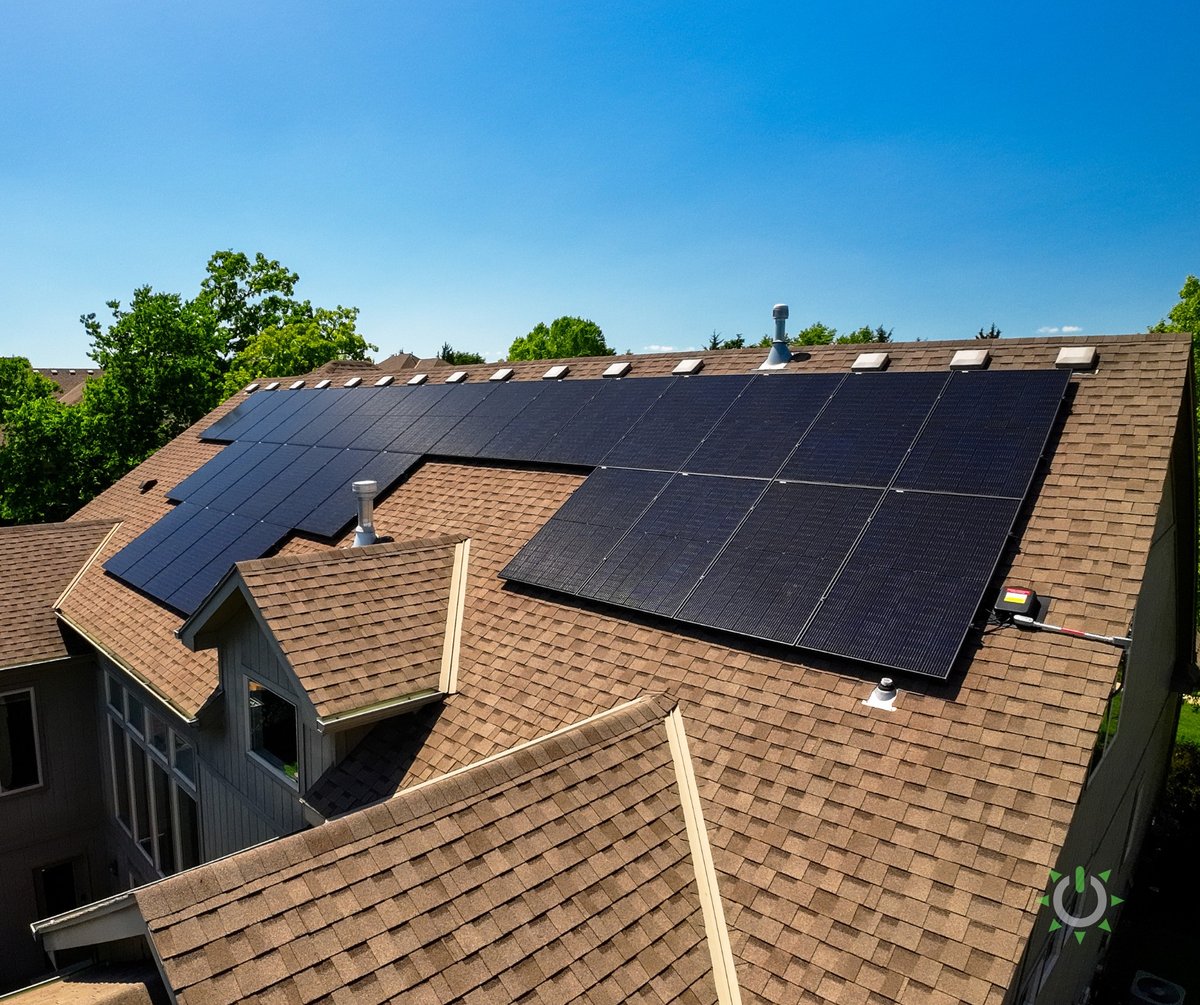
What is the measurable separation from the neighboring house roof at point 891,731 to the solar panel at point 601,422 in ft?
7.90

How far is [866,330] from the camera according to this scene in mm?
92562

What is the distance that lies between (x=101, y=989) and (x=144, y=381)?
33.5 metres

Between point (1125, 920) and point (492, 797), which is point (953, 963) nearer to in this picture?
point (492, 797)

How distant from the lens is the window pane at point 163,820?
11.9 m

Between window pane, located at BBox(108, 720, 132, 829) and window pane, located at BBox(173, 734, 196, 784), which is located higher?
window pane, located at BBox(173, 734, 196, 784)

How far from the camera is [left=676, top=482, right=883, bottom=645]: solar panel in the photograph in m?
6.96

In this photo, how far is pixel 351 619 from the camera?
779 centimetres

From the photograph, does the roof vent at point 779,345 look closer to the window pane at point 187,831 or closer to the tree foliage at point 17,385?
the window pane at point 187,831

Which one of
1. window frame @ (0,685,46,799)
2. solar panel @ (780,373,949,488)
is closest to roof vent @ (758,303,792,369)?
solar panel @ (780,373,949,488)

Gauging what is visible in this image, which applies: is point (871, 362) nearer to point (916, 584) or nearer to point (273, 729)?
point (916, 584)

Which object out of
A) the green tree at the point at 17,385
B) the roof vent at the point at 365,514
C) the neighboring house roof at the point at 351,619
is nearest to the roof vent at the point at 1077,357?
the neighboring house roof at the point at 351,619

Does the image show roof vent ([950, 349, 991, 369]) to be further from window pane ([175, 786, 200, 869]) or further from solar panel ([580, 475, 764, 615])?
window pane ([175, 786, 200, 869])

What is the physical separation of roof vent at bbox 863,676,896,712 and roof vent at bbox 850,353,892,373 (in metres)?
5.57

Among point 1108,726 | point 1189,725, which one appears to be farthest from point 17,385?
point 1189,725
